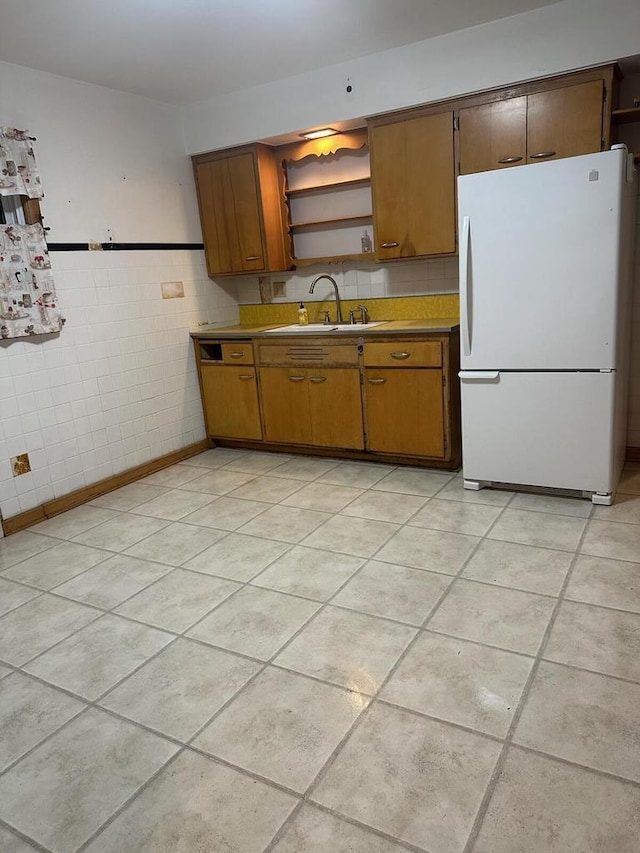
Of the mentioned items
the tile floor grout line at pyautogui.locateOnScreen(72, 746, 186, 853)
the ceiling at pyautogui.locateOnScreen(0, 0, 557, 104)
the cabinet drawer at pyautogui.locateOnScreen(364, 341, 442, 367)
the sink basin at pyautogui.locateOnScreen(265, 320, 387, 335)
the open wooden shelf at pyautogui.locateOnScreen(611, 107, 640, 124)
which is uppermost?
the ceiling at pyautogui.locateOnScreen(0, 0, 557, 104)

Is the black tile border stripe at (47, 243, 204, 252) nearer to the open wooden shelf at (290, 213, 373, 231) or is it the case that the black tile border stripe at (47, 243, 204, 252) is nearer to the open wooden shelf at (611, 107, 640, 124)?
the open wooden shelf at (290, 213, 373, 231)

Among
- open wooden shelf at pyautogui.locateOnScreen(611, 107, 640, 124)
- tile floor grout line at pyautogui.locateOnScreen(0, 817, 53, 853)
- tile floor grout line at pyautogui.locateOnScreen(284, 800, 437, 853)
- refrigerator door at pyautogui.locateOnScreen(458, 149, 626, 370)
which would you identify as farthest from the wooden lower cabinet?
tile floor grout line at pyautogui.locateOnScreen(0, 817, 53, 853)

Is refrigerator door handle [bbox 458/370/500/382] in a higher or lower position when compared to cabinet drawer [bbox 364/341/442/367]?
lower

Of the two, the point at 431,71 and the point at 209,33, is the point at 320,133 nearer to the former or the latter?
the point at 431,71

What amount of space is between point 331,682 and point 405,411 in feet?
6.79

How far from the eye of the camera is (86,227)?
12.1ft

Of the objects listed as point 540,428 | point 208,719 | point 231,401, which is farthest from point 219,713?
point 231,401

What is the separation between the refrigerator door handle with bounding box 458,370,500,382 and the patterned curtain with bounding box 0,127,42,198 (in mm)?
2587

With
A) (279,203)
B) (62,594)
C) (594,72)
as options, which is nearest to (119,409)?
(62,594)

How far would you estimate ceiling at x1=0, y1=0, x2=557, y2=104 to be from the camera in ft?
9.05

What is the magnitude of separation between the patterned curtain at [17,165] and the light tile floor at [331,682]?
192 centimetres

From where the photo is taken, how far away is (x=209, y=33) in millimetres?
3064

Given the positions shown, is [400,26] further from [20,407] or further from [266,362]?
[20,407]

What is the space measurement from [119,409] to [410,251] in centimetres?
216
